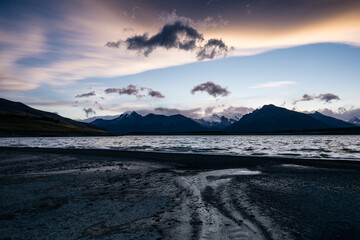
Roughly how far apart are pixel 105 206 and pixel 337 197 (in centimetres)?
1163

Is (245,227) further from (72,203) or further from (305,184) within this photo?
(305,184)

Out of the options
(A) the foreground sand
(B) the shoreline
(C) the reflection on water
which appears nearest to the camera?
(A) the foreground sand

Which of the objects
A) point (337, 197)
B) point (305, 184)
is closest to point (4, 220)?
point (337, 197)

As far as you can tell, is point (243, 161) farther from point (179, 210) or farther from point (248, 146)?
point (248, 146)

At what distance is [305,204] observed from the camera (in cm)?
1073

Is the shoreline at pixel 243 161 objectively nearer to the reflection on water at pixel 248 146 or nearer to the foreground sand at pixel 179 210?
the reflection on water at pixel 248 146

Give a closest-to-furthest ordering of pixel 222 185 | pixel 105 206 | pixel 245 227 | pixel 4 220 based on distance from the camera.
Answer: pixel 245 227, pixel 4 220, pixel 105 206, pixel 222 185

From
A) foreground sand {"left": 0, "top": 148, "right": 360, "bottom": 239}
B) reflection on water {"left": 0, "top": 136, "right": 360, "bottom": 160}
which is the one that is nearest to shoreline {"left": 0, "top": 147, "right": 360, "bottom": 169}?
reflection on water {"left": 0, "top": 136, "right": 360, "bottom": 160}

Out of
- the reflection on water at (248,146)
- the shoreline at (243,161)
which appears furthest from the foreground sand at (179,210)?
the reflection on water at (248,146)

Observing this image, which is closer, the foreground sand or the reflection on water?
the foreground sand

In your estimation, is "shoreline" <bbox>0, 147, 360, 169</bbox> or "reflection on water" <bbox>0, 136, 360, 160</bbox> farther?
"reflection on water" <bbox>0, 136, 360, 160</bbox>

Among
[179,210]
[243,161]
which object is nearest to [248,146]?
[243,161]

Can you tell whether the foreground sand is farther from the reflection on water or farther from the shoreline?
the reflection on water

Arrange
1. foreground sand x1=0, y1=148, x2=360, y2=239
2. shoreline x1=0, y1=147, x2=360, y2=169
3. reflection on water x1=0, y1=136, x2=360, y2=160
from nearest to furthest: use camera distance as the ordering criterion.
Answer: foreground sand x1=0, y1=148, x2=360, y2=239 → shoreline x1=0, y1=147, x2=360, y2=169 → reflection on water x1=0, y1=136, x2=360, y2=160
